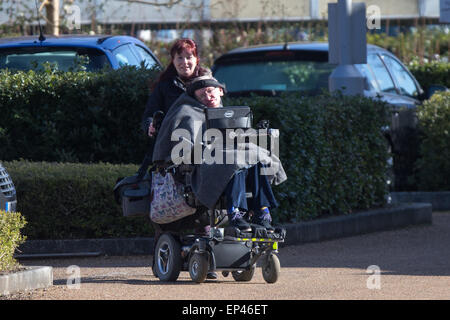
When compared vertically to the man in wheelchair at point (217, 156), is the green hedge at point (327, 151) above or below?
below

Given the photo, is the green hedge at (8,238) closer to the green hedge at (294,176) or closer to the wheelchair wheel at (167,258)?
the wheelchair wheel at (167,258)

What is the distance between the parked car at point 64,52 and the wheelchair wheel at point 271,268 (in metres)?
4.45

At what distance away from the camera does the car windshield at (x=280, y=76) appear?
42.1 feet

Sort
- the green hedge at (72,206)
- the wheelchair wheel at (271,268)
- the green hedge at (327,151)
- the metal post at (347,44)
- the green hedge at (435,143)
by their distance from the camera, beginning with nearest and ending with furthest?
1. the wheelchair wheel at (271,268)
2. the green hedge at (72,206)
3. the green hedge at (327,151)
4. the metal post at (347,44)
5. the green hedge at (435,143)

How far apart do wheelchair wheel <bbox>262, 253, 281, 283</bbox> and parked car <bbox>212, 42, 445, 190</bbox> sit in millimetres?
5271

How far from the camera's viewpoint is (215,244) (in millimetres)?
7355

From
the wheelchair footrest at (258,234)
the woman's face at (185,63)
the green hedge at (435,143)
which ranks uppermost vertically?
the woman's face at (185,63)

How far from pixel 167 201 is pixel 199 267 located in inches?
21.2

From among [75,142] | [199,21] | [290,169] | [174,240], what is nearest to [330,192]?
[290,169]

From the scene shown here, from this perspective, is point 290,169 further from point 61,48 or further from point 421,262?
point 61,48

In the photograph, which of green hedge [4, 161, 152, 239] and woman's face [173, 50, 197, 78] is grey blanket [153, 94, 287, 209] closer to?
woman's face [173, 50, 197, 78]

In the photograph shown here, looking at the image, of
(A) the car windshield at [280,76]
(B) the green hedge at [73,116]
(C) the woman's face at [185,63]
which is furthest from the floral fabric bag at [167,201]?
(A) the car windshield at [280,76]


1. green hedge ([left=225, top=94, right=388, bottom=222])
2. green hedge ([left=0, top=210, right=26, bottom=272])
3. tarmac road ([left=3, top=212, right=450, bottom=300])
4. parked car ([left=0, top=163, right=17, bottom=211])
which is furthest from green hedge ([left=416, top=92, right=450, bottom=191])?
green hedge ([left=0, top=210, right=26, bottom=272])

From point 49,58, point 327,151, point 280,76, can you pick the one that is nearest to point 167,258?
point 327,151
